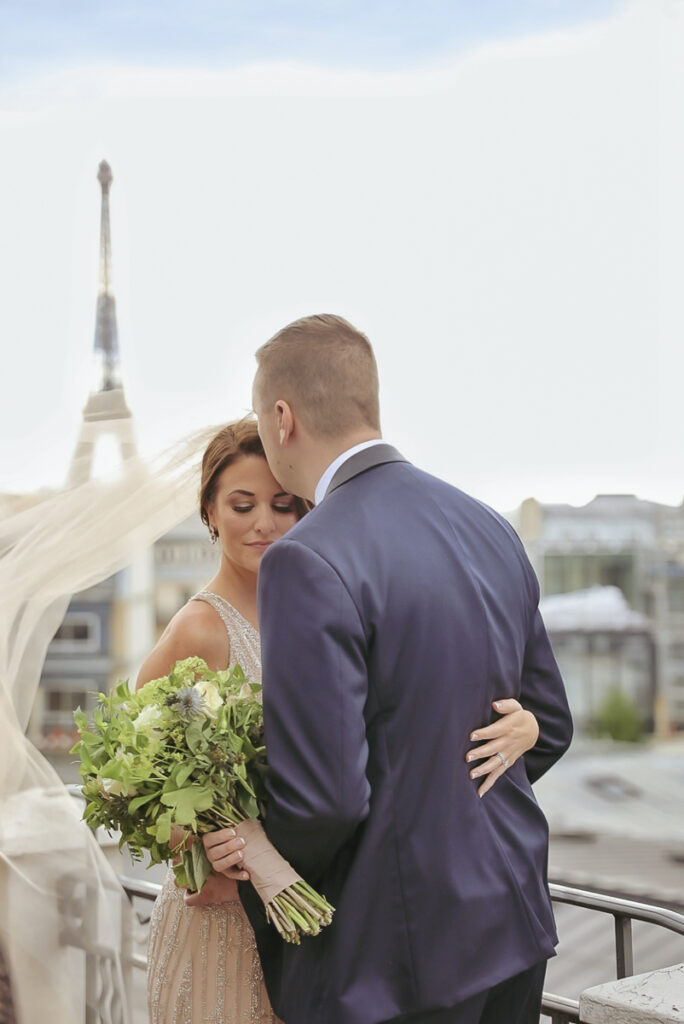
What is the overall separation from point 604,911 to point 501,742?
0.55 metres

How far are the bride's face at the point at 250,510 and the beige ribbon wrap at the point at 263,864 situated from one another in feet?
1.86

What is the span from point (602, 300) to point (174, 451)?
172 feet

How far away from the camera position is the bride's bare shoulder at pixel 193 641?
1543mm

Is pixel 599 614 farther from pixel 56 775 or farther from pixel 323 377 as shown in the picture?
pixel 323 377

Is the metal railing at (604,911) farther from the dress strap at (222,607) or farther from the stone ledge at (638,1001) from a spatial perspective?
the dress strap at (222,607)

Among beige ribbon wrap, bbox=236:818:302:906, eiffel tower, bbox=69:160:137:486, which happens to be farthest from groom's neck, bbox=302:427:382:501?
eiffel tower, bbox=69:160:137:486

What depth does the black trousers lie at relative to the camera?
3.71 ft

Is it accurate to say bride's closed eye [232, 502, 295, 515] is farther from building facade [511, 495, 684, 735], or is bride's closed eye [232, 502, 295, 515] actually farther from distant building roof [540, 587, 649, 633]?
distant building roof [540, 587, 649, 633]

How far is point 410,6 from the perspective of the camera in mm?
53438

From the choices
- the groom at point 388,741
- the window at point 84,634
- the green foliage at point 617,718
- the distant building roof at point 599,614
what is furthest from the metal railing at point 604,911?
the distant building roof at point 599,614

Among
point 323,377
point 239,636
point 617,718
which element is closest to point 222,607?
point 239,636

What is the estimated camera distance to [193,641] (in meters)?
1.58

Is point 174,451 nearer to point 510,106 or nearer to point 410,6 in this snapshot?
point 510,106

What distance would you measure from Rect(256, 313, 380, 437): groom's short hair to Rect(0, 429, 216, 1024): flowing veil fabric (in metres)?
0.80
